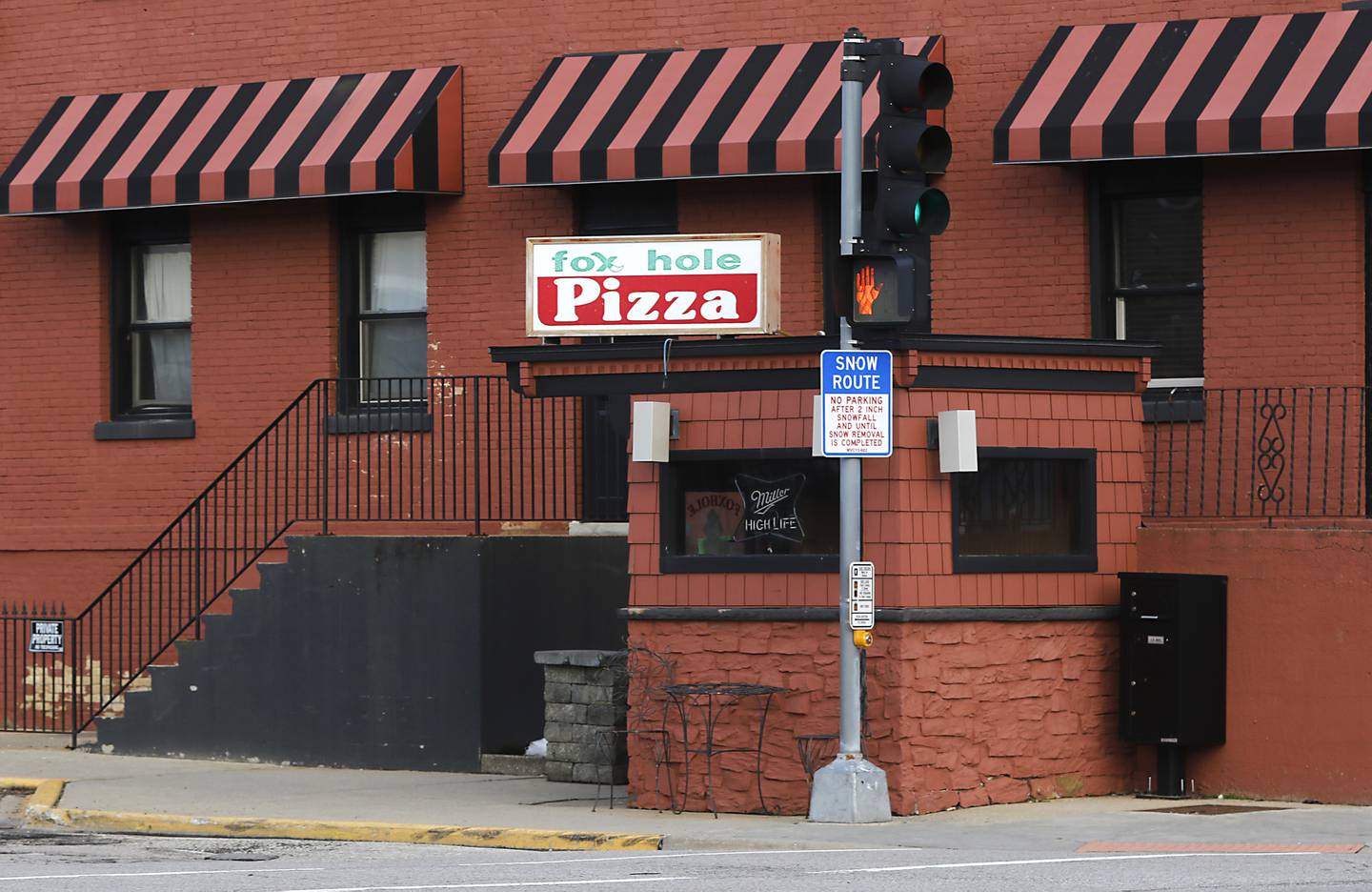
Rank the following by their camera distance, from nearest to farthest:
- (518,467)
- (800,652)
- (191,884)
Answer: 1. (191,884)
2. (800,652)
3. (518,467)

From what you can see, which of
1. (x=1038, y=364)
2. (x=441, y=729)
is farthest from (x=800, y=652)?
(x=441, y=729)

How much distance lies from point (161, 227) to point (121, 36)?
1.79 meters

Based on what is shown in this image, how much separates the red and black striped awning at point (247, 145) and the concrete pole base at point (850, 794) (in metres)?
6.99

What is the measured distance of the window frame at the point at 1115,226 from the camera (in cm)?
1683

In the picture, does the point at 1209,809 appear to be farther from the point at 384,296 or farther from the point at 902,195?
the point at 384,296

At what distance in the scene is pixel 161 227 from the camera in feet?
66.3

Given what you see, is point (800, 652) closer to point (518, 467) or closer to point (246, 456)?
point (518, 467)

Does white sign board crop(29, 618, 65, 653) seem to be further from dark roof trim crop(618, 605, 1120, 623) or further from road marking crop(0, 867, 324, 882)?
road marking crop(0, 867, 324, 882)

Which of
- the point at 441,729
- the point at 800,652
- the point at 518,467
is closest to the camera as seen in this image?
the point at 800,652

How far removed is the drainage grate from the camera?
1398 cm

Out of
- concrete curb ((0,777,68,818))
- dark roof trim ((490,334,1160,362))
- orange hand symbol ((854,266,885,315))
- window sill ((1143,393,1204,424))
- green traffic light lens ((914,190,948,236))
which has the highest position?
green traffic light lens ((914,190,948,236))

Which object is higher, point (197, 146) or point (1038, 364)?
point (197, 146)

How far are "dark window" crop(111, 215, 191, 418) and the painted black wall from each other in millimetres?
3350

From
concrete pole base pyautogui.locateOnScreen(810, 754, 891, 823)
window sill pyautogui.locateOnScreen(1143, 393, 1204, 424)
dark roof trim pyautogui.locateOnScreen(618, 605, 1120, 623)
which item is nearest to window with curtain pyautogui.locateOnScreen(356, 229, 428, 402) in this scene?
dark roof trim pyautogui.locateOnScreen(618, 605, 1120, 623)
